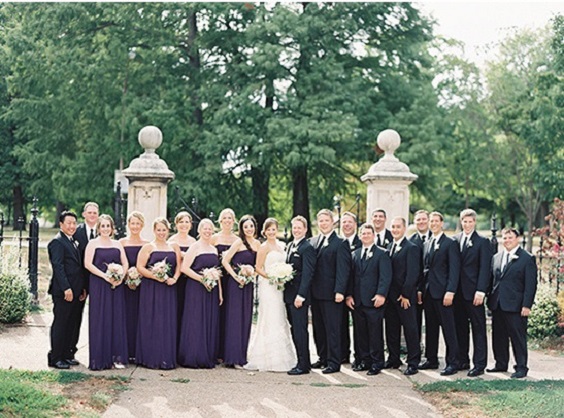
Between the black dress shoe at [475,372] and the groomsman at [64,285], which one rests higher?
the groomsman at [64,285]

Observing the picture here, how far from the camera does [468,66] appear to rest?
34250 millimetres

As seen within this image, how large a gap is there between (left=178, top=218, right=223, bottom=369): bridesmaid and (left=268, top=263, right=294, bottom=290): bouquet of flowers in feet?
2.36

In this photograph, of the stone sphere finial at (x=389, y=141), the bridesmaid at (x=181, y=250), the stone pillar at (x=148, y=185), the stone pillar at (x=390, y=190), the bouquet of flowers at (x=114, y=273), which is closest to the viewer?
the bouquet of flowers at (x=114, y=273)

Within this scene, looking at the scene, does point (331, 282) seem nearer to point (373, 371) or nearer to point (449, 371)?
point (373, 371)

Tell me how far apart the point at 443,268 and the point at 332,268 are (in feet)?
4.45

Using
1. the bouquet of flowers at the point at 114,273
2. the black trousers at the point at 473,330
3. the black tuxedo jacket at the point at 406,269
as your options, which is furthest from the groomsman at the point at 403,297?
the bouquet of flowers at the point at 114,273

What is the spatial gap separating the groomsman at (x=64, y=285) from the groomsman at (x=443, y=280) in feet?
13.8

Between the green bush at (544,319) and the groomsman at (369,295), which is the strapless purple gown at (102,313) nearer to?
the groomsman at (369,295)

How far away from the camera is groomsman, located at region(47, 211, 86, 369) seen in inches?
334

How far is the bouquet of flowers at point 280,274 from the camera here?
28.3 feet

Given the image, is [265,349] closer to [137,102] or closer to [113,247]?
[113,247]

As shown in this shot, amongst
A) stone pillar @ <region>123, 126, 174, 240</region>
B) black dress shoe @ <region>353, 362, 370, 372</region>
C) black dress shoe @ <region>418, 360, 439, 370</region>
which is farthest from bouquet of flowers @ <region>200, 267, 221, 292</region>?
stone pillar @ <region>123, 126, 174, 240</region>

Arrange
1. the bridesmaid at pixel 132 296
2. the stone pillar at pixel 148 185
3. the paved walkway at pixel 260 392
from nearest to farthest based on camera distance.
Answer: the paved walkway at pixel 260 392, the bridesmaid at pixel 132 296, the stone pillar at pixel 148 185

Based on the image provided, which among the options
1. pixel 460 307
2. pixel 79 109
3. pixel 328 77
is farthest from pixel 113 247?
pixel 79 109
